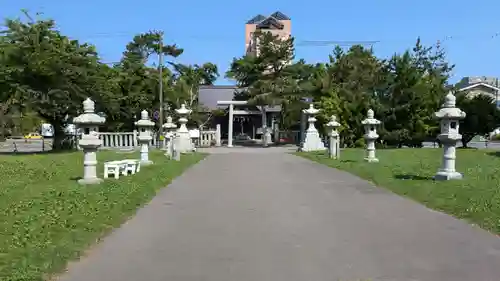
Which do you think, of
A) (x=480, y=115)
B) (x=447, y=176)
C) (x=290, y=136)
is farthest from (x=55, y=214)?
(x=290, y=136)

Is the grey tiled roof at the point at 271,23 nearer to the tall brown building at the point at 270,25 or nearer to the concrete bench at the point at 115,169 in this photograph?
the tall brown building at the point at 270,25

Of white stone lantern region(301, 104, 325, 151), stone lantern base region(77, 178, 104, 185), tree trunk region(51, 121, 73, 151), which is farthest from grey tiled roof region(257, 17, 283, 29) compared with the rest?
stone lantern base region(77, 178, 104, 185)

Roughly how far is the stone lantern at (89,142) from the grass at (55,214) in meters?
0.43

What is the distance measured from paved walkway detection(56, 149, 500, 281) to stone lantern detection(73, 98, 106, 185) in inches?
124

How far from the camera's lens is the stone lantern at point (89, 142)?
45.9ft

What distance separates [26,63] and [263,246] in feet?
86.1

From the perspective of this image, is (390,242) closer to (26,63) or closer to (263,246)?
(263,246)

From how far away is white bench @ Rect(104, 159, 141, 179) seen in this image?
15883 mm

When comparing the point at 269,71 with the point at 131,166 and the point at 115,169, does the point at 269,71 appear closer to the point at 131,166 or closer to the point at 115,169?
the point at 131,166

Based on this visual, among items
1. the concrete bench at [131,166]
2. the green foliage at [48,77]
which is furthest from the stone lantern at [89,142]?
the green foliage at [48,77]

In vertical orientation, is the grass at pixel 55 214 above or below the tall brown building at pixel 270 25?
below

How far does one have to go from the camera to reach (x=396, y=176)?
15867 mm

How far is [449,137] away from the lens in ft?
47.3

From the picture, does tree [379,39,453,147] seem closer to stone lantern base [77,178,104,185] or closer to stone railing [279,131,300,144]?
stone railing [279,131,300,144]
